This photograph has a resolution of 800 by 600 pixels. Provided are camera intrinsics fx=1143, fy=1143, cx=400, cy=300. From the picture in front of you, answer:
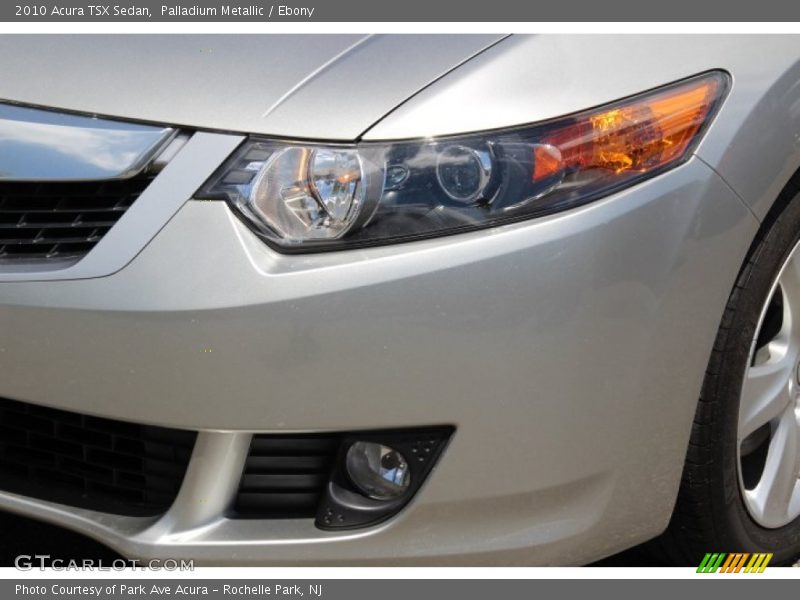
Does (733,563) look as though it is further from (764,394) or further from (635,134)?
(635,134)

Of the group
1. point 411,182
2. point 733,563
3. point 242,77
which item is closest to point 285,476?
point 411,182

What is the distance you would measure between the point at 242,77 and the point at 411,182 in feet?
1.19

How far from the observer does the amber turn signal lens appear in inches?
79.4

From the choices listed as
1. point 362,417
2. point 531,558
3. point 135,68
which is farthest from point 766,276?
point 135,68

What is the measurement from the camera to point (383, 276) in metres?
1.92

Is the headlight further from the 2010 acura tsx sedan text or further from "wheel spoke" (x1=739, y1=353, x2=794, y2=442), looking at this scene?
"wheel spoke" (x1=739, y1=353, x2=794, y2=442)

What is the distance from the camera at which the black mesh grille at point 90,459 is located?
2.14 meters

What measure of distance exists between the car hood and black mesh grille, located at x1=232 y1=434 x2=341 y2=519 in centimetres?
55

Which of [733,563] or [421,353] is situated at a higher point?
[421,353]

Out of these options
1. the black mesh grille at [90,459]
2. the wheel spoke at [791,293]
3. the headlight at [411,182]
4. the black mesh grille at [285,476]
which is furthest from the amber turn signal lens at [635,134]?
the black mesh grille at [90,459]

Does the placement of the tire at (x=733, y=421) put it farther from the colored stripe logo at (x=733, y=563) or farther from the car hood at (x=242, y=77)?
the car hood at (x=242, y=77)

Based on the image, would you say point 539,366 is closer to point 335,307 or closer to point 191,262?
point 335,307

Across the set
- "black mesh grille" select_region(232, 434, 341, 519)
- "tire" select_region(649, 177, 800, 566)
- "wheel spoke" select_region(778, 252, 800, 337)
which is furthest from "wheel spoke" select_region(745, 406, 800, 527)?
"black mesh grille" select_region(232, 434, 341, 519)

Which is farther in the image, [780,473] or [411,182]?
[780,473]
